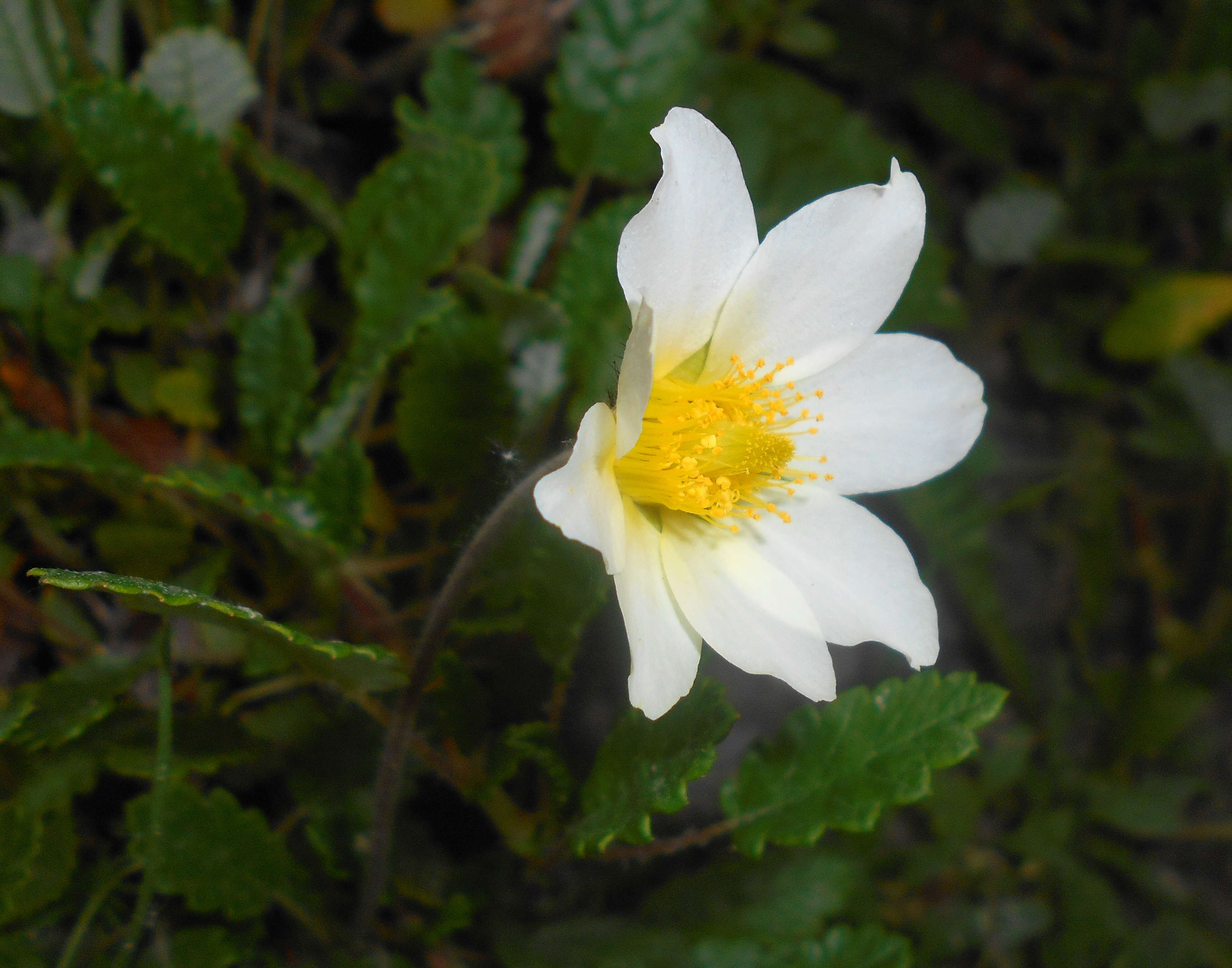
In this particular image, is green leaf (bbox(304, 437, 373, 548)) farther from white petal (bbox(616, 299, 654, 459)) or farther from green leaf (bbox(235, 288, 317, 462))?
white petal (bbox(616, 299, 654, 459))

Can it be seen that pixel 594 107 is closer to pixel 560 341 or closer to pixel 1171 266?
pixel 560 341

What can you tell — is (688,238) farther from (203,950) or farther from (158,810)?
(203,950)

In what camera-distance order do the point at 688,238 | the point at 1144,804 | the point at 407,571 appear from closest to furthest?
the point at 688,238
the point at 407,571
the point at 1144,804

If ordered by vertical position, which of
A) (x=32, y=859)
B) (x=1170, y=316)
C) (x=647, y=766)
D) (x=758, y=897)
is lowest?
(x=758, y=897)

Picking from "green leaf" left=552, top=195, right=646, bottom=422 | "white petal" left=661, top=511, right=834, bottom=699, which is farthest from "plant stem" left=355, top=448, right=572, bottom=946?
"green leaf" left=552, top=195, right=646, bottom=422

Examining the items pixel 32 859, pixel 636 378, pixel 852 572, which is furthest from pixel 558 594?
pixel 32 859

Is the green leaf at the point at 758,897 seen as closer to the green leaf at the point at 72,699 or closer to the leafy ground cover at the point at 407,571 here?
the leafy ground cover at the point at 407,571

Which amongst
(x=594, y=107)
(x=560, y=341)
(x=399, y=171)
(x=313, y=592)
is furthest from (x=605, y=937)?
(x=594, y=107)

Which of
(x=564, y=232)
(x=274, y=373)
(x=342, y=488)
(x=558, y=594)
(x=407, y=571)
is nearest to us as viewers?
(x=558, y=594)
